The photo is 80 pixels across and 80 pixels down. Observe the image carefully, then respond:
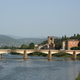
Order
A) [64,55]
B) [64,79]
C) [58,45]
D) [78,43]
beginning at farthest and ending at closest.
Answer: [58,45]
[78,43]
[64,55]
[64,79]

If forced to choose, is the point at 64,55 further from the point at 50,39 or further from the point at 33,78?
the point at 33,78

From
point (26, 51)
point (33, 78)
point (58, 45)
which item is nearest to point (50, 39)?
point (58, 45)

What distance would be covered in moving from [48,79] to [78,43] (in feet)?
350

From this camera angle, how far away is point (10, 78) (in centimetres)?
4559

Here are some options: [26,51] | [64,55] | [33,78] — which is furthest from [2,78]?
[64,55]

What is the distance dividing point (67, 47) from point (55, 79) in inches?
4202

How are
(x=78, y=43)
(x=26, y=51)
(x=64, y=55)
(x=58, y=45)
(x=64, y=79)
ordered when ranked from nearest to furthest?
1. (x=64, y=79)
2. (x=26, y=51)
3. (x=64, y=55)
4. (x=78, y=43)
5. (x=58, y=45)

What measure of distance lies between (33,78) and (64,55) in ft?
264

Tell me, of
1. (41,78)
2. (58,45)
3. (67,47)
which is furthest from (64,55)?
(41,78)

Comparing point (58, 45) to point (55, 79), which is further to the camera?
point (58, 45)

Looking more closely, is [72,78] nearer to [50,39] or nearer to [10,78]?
[10,78]

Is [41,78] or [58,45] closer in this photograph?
[41,78]

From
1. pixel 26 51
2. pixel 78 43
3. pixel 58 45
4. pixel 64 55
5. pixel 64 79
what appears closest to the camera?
pixel 64 79

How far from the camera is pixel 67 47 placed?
150 m
